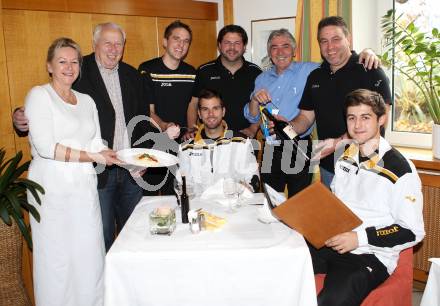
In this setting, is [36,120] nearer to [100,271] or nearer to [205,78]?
[100,271]

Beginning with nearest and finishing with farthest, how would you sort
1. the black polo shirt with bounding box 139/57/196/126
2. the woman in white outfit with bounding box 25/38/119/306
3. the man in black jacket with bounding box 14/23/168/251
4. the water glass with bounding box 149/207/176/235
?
the water glass with bounding box 149/207/176/235
the woman in white outfit with bounding box 25/38/119/306
the man in black jacket with bounding box 14/23/168/251
the black polo shirt with bounding box 139/57/196/126

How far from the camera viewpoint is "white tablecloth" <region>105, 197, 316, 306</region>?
1685 mm

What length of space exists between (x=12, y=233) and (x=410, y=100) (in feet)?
9.89

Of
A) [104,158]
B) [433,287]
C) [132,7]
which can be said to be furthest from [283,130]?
[433,287]

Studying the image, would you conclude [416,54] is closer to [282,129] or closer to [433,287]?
[282,129]

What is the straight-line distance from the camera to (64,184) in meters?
2.52

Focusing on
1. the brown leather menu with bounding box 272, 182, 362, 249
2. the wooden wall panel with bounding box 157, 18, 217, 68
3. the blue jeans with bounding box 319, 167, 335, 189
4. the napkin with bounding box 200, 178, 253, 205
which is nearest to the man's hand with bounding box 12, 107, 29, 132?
the napkin with bounding box 200, 178, 253, 205

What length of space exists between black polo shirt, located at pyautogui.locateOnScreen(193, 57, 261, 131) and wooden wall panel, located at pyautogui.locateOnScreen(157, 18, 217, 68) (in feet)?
2.17

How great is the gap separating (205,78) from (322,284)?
6.44 ft

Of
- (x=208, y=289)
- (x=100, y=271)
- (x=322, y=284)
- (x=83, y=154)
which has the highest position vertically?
(x=83, y=154)

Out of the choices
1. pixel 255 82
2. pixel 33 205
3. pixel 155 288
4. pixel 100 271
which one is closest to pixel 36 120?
pixel 33 205

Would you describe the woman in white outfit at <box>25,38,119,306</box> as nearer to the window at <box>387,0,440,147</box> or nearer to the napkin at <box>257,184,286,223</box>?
the napkin at <box>257,184,286,223</box>

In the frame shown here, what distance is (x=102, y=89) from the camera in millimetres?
2922

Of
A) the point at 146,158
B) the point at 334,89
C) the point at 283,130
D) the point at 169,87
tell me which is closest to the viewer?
the point at 146,158
